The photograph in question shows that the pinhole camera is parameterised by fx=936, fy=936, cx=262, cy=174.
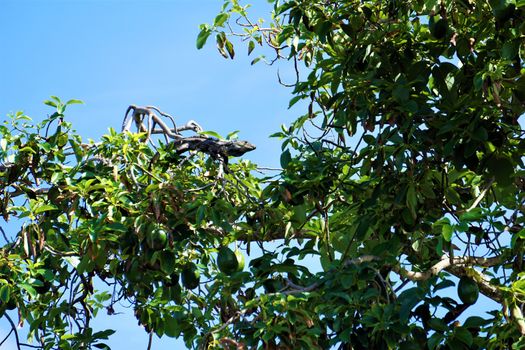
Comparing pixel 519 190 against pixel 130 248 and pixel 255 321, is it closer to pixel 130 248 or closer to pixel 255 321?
pixel 255 321

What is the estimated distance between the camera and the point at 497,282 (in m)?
4.57

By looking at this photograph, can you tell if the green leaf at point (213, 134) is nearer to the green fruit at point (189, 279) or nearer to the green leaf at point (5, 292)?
the green fruit at point (189, 279)

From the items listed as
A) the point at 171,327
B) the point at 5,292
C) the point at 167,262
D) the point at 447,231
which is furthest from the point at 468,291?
the point at 5,292

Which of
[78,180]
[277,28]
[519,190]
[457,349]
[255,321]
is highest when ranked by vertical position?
[277,28]

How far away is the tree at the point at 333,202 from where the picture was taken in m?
4.27

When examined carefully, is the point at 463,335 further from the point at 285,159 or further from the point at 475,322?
the point at 285,159

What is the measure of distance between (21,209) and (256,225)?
4.23 feet

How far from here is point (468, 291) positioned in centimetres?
412

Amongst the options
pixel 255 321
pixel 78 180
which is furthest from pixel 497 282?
pixel 78 180

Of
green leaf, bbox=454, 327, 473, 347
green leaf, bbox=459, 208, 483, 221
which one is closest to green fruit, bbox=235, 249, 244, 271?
green leaf, bbox=454, 327, 473, 347

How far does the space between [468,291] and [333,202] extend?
41.1 inches

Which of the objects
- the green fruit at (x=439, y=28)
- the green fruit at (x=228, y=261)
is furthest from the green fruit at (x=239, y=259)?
the green fruit at (x=439, y=28)

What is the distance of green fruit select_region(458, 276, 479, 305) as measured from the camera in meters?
4.12

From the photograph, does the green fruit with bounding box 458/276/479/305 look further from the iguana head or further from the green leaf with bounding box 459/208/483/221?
the iguana head
